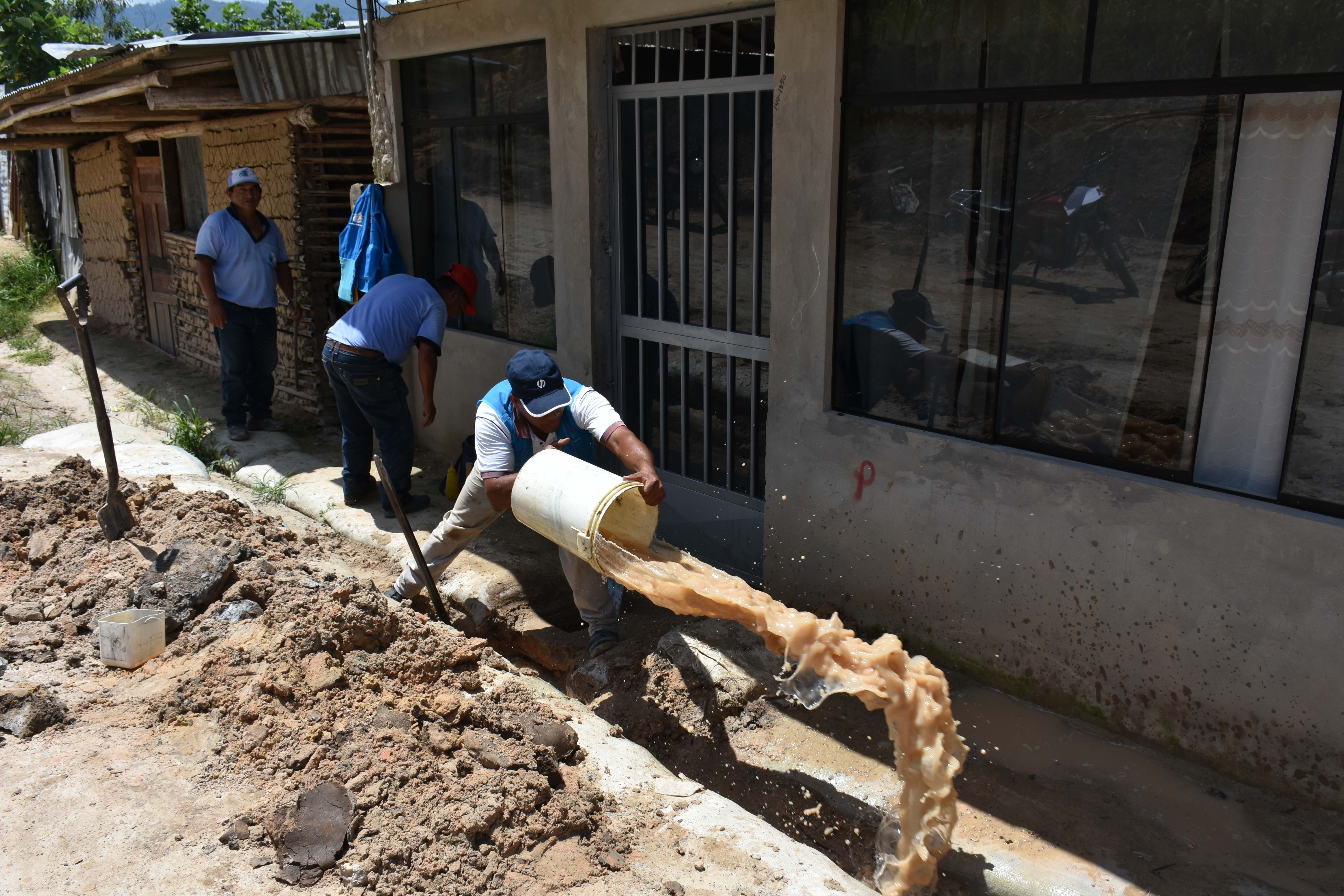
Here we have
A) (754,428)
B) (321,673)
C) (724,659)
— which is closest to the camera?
(321,673)

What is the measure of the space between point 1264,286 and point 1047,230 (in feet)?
2.60

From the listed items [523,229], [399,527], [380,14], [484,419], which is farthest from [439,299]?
[380,14]

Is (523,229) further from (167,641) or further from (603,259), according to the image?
(167,641)

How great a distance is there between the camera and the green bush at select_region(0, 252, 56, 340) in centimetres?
1384

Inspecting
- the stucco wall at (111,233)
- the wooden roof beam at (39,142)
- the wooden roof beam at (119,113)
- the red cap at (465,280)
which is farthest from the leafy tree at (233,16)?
the red cap at (465,280)

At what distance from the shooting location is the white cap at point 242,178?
738 centimetres

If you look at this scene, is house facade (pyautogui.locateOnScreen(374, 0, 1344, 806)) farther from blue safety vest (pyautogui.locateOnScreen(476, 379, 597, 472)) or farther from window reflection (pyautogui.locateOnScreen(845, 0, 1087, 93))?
blue safety vest (pyautogui.locateOnScreen(476, 379, 597, 472))

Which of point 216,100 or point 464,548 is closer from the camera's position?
point 464,548

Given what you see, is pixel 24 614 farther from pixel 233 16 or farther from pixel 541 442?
pixel 233 16

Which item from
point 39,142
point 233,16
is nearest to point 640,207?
point 39,142

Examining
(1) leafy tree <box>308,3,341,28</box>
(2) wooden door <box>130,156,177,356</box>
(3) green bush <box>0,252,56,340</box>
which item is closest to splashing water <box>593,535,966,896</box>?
(1) leafy tree <box>308,3,341,28</box>

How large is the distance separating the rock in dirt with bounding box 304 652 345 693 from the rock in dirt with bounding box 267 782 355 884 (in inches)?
22.2

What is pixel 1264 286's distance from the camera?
11.2ft

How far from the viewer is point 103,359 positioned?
11086 mm
